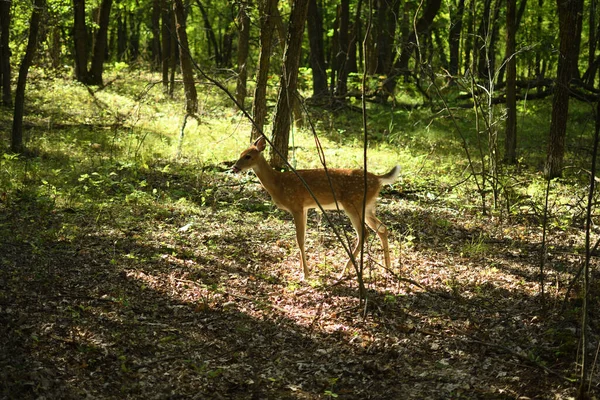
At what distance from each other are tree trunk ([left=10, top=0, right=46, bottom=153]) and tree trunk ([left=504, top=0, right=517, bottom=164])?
28.7ft

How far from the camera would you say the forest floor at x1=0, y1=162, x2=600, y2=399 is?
15.8 feet

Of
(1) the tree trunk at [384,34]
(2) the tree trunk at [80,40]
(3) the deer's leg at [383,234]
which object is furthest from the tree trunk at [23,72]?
(1) the tree trunk at [384,34]

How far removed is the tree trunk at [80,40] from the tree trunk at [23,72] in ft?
34.1

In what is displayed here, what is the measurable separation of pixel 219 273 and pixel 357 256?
1.69 meters

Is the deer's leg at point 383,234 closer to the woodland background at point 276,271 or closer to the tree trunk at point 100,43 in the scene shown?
the woodland background at point 276,271

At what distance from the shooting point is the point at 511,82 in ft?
41.9

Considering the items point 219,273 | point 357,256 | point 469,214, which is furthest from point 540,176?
point 219,273

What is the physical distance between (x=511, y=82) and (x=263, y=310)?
28.6 ft

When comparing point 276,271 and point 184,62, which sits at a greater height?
point 184,62

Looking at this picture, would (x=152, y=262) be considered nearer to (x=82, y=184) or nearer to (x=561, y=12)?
(x=82, y=184)

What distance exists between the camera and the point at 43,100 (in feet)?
57.3

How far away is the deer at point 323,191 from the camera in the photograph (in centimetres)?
729

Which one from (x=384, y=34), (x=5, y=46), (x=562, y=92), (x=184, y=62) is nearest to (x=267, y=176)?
(x=562, y=92)

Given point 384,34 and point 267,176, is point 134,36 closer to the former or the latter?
point 384,34
